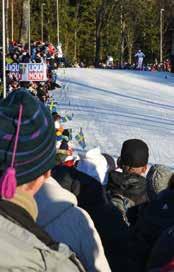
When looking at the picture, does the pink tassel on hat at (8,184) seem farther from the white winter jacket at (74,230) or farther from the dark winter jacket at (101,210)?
the dark winter jacket at (101,210)

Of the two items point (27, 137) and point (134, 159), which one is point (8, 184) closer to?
point (27, 137)

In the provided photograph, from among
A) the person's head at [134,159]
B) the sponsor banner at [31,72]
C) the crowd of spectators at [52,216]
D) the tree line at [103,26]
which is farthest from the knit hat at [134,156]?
the tree line at [103,26]

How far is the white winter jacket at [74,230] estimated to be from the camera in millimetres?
2023

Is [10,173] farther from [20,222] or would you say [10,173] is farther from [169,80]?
[169,80]

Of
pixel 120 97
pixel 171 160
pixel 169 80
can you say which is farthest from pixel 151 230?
pixel 169 80

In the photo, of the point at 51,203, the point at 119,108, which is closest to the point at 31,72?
the point at 119,108

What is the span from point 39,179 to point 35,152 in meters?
0.09

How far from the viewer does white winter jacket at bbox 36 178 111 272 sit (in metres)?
2.02

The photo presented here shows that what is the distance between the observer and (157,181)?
370 centimetres

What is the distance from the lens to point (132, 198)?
349cm

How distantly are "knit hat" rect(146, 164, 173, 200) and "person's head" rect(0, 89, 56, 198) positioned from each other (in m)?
1.88

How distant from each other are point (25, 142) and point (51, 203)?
49 centimetres

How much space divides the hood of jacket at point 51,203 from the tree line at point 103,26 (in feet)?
170

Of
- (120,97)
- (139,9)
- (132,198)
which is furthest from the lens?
(139,9)
